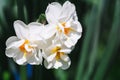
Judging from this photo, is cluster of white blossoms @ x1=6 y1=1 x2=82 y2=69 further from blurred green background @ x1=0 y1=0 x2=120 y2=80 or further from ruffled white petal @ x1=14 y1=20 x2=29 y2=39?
blurred green background @ x1=0 y1=0 x2=120 y2=80

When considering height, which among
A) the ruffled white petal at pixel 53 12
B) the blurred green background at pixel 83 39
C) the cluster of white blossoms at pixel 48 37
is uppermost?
the ruffled white petal at pixel 53 12

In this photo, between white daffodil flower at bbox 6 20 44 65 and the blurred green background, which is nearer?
white daffodil flower at bbox 6 20 44 65

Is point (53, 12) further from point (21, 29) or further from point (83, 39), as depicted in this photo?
point (83, 39)

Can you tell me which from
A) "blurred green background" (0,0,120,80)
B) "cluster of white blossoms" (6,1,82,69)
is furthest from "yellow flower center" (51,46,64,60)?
"blurred green background" (0,0,120,80)

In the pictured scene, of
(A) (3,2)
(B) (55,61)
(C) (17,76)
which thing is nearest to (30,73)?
(C) (17,76)

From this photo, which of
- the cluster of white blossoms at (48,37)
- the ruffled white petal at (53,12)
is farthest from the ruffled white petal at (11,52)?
the ruffled white petal at (53,12)

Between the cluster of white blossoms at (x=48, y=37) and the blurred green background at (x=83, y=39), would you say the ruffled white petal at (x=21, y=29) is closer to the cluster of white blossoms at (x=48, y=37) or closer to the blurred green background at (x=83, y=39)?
the cluster of white blossoms at (x=48, y=37)
